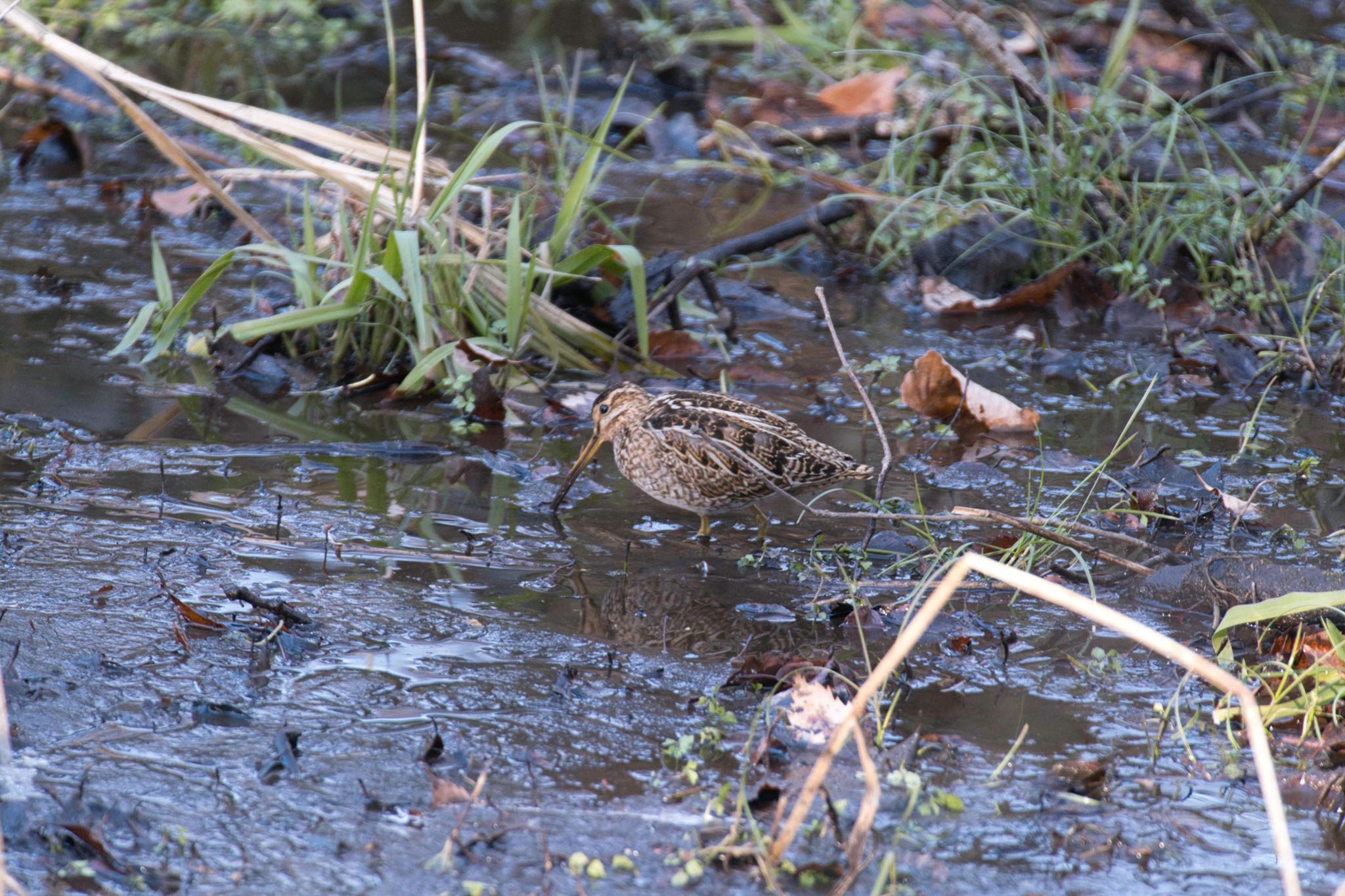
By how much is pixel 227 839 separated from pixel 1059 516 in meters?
2.93

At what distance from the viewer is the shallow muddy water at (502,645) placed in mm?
2893

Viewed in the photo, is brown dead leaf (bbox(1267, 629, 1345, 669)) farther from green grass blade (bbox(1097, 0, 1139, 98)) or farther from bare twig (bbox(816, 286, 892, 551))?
green grass blade (bbox(1097, 0, 1139, 98))

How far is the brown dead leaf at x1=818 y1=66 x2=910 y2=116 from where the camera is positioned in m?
8.50

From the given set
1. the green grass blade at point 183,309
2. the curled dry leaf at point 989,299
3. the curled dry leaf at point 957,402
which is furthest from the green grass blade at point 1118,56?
the green grass blade at point 183,309

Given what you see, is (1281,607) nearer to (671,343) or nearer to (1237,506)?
(1237,506)

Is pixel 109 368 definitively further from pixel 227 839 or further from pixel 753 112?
pixel 753 112

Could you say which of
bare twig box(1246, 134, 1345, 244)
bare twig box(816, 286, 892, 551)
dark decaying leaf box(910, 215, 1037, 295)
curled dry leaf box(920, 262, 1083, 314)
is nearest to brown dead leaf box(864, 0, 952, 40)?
dark decaying leaf box(910, 215, 1037, 295)

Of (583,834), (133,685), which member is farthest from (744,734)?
(133,685)

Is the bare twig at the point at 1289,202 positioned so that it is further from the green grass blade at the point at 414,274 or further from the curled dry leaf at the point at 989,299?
the green grass blade at the point at 414,274

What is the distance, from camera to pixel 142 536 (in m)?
4.22

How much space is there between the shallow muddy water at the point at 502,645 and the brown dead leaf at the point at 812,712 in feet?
0.37

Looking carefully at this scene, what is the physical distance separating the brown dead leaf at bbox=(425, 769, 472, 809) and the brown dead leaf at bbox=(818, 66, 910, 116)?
625 centimetres

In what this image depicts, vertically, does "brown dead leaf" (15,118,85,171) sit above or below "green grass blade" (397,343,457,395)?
above

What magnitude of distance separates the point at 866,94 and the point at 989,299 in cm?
233
